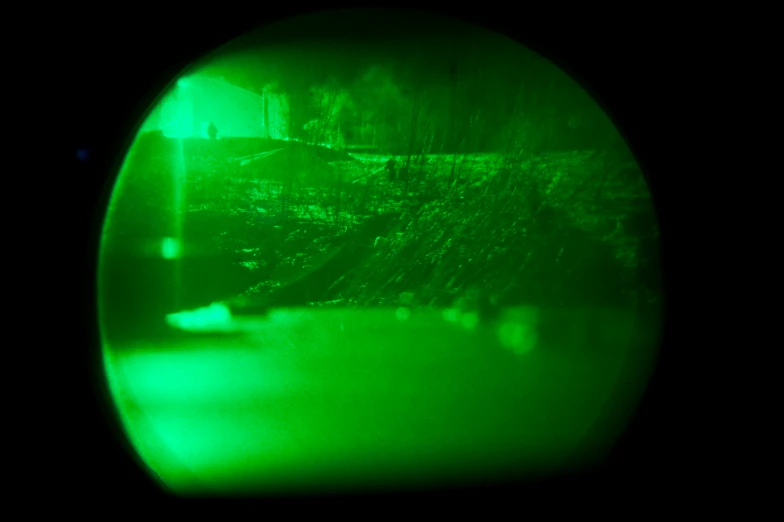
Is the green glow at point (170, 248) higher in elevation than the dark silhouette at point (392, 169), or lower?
lower

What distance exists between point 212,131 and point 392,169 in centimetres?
65

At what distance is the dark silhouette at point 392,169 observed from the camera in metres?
1.90

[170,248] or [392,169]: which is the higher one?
[392,169]

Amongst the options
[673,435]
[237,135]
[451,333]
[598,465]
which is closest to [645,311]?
[673,435]

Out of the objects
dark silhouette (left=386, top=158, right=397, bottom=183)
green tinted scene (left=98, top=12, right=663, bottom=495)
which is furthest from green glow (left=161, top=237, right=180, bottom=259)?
dark silhouette (left=386, top=158, right=397, bottom=183)

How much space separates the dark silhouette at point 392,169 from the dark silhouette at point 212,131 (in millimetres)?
616

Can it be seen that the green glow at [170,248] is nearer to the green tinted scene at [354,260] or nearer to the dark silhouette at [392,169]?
the green tinted scene at [354,260]

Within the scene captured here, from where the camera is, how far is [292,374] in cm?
191

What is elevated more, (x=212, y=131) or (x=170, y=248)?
(x=212, y=131)

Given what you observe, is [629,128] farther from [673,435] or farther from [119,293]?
[119,293]

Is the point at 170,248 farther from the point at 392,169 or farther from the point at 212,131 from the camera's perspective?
the point at 392,169

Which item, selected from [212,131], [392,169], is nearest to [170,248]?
[212,131]

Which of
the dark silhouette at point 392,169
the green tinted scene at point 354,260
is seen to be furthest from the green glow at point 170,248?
the dark silhouette at point 392,169

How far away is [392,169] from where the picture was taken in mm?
1900
